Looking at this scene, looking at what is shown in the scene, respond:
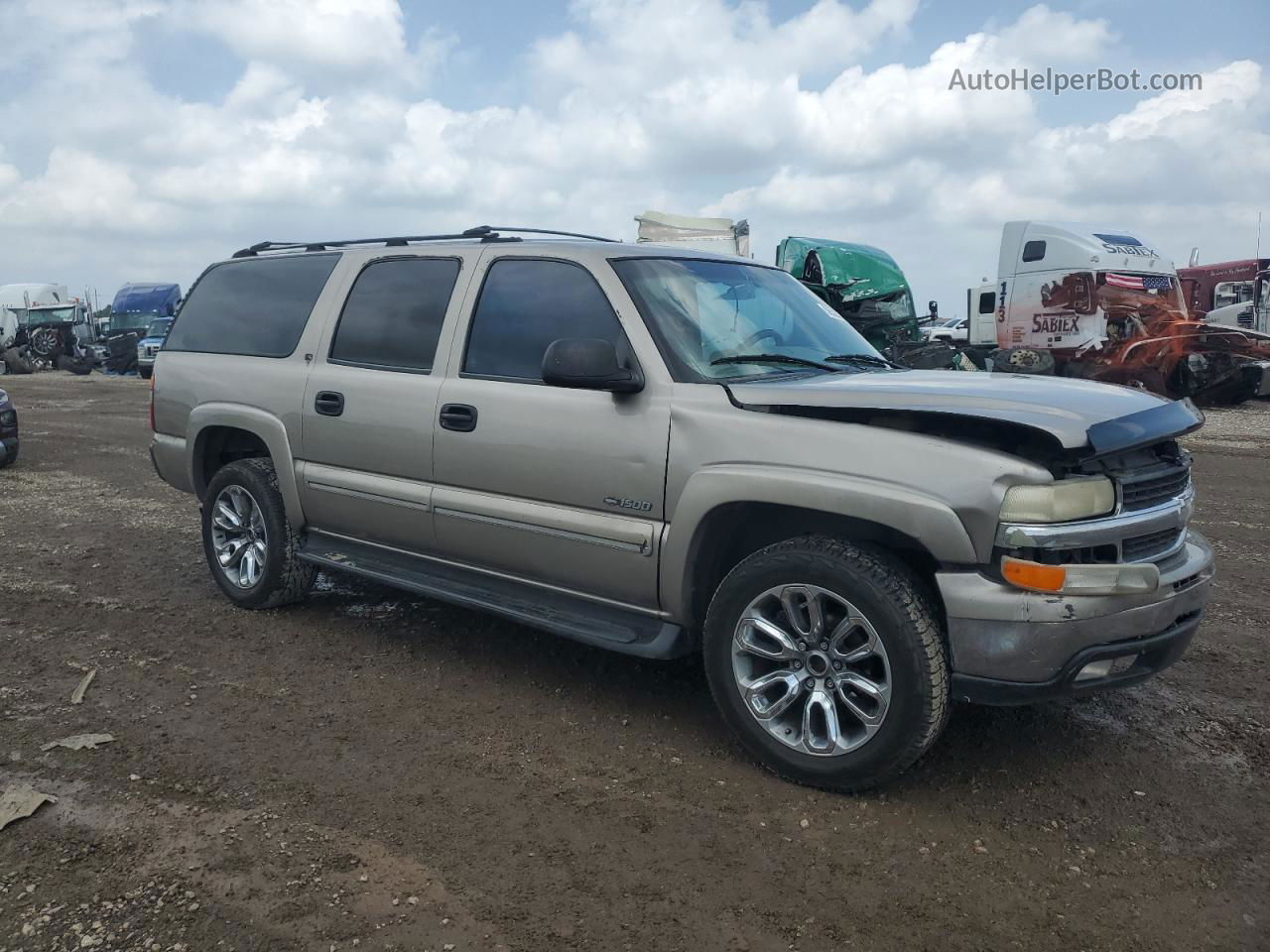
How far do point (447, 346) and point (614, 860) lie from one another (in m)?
2.36

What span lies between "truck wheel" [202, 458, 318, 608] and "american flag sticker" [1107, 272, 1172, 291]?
15833 mm

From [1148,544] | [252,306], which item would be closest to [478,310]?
[252,306]

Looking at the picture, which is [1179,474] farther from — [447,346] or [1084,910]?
[447,346]

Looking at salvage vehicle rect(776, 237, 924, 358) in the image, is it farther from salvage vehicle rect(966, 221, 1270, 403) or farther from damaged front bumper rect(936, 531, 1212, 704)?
damaged front bumper rect(936, 531, 1212, 704)

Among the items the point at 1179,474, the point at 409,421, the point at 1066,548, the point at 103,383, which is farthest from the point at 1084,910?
the point at 103,383

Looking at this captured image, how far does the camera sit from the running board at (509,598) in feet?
12.7

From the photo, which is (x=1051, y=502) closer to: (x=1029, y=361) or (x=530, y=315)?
(x=530, y=315)

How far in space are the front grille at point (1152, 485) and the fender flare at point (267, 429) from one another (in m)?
3.70

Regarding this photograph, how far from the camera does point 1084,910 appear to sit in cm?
281

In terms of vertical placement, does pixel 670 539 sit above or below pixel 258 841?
above

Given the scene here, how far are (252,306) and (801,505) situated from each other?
11.6ft

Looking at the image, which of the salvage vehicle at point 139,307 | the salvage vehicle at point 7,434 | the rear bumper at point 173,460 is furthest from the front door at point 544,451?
the salvage vehicle at point 139,307

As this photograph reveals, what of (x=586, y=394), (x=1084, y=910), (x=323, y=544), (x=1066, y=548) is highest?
(x=586, y=394)

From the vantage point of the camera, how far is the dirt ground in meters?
2.75
